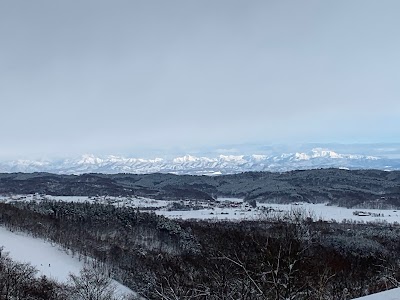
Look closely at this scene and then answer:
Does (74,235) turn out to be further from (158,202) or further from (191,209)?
(158,202)

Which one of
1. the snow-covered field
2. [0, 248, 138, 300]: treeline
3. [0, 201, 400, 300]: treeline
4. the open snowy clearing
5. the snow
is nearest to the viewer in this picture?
the snow

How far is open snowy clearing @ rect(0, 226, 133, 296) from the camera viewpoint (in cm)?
7125

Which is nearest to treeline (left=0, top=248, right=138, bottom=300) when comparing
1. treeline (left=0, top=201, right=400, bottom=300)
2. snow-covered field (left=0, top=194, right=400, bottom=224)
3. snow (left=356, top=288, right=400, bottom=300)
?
treeline (left=0, top=201, right=400, bottom=300)

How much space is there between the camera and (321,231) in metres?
93.4

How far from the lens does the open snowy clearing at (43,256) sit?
71.2 metres

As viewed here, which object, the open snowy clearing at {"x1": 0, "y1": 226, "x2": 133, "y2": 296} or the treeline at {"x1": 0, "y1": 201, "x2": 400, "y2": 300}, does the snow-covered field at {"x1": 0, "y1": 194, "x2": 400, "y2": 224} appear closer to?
the treeline at {"x1": 0, "y1": 201, "x2": 400, "y2": 300}

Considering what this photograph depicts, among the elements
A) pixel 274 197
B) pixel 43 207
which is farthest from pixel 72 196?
pixel 274 197

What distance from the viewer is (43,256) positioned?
3174 inches

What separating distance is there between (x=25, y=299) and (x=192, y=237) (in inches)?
2129

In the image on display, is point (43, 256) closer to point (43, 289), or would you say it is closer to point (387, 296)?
point (43, 289)

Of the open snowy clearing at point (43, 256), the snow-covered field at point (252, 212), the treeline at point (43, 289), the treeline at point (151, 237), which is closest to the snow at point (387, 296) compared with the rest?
the treeline at point (43, 289)

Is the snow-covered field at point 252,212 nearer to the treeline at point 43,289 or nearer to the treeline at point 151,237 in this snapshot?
the treeline at point 151,237

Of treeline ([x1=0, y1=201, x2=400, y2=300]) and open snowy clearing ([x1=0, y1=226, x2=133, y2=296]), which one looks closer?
treeline ([x1=0, y1=201, x2=400, y2=300])

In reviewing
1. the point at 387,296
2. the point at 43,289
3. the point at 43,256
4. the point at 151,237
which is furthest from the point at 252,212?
the point at 387,296
